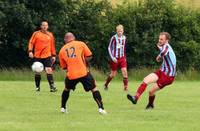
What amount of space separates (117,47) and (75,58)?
8.11m

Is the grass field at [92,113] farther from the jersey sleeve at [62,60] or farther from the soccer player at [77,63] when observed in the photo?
the jersey sleeve at [62,60]

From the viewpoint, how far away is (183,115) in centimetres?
1545

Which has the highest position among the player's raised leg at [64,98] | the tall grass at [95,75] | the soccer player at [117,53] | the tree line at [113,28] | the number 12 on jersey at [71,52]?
the number 12 on jersey at [71,52]

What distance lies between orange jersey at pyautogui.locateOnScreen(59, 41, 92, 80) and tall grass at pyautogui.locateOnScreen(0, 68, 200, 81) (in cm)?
1664

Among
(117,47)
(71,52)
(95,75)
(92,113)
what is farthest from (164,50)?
(95,75)

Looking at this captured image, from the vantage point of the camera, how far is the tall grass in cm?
3252

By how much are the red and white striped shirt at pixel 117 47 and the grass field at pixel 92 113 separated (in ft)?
5.91

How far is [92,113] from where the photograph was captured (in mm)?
15773

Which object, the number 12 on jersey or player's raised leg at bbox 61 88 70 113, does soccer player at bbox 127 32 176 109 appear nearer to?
player's raised leg at bbox 61 88 70 113

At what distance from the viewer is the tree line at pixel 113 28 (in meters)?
37.3

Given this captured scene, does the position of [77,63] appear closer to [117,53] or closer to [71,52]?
[71,52]

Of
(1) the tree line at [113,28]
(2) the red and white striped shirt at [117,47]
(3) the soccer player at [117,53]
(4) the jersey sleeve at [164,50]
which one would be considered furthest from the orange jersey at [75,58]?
(1) the tree line at [113,28]

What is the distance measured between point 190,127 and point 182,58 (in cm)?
2533

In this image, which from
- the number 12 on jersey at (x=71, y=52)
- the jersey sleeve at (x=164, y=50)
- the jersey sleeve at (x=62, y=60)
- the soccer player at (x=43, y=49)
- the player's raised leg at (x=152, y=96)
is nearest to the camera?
the number 12 on jersey at (x=71, y=52)
